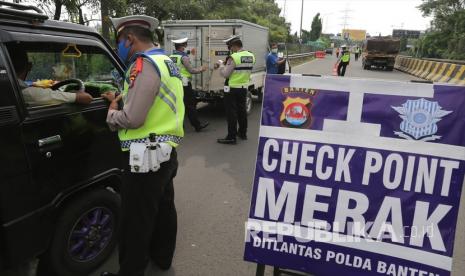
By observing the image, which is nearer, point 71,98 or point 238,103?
point 71,98

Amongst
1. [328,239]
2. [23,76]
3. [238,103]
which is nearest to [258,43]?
[238,103]

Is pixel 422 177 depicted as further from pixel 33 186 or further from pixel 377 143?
pixel 33 186

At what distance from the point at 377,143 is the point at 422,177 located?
0.29m

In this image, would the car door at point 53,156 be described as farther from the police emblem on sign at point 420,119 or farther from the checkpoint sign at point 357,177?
the police emblem on sign at point 420,119

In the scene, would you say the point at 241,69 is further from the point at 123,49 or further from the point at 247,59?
the point at 123,49

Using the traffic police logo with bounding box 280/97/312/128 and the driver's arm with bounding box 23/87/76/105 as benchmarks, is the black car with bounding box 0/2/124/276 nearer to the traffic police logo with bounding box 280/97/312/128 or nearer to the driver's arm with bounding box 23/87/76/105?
the driver's arm with bounding box 23/87/76/105

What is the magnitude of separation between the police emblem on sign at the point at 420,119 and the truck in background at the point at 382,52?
31.0 metres

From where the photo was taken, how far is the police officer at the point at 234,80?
22.5 ft

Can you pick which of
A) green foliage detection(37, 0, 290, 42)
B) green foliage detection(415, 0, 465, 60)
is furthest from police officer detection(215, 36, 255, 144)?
green foliage detection(415, 0, 465, 60)

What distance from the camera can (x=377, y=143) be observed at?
84.9 inches

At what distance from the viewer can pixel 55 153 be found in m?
2.49

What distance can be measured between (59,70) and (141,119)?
145cm

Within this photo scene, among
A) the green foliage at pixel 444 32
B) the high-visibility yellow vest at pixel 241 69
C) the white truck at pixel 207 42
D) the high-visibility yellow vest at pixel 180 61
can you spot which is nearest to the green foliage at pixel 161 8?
the white truck at pixel 207 42

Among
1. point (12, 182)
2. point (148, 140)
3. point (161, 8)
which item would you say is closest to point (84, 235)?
point (12, 182)
